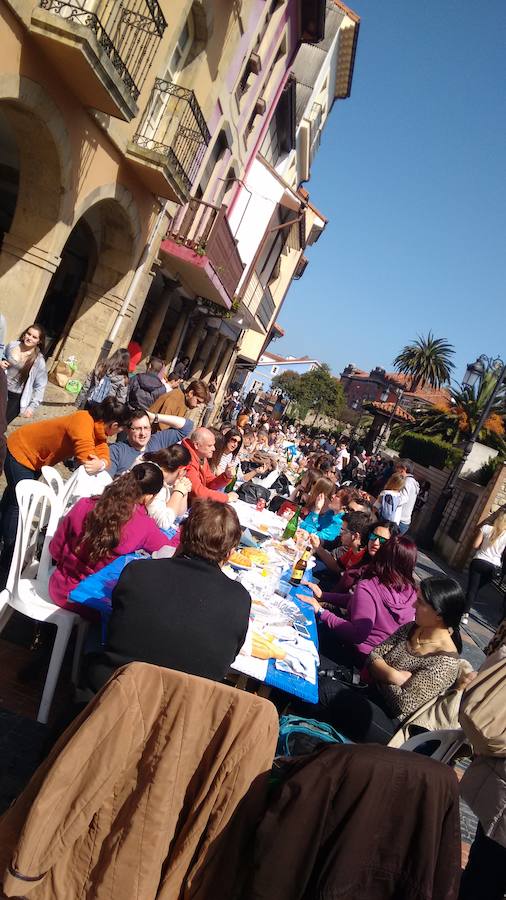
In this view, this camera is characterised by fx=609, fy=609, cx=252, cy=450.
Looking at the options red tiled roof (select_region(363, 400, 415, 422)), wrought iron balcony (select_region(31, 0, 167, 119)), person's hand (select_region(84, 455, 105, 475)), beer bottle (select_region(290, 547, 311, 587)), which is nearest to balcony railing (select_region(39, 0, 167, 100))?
wrought iron balcony (select_region(31, 0, 167, 119))

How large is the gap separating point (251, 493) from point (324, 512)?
1020 mm

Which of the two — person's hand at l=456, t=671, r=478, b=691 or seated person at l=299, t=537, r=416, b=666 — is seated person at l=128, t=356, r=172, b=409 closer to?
seated person at l=299, t=537, r=416, b=666

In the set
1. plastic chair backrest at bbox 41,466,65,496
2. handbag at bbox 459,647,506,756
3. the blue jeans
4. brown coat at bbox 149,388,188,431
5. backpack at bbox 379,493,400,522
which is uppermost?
brown coat at bbox 149,388,188,431

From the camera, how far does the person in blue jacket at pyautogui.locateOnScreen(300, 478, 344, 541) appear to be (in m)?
7.43

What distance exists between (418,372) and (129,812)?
69.4 meters

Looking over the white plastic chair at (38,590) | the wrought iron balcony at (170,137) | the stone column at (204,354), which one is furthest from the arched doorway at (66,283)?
the stone column at (204,354)

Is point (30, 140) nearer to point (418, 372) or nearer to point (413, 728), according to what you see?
point (413, 728)

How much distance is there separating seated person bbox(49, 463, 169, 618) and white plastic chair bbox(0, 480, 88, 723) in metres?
0.09

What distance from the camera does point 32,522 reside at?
13.2 feet

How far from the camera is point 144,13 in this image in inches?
343

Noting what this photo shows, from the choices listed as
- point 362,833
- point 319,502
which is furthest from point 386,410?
point 362,833

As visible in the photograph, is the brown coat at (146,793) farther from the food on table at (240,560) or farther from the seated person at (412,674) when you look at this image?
the food on table at (240,560)

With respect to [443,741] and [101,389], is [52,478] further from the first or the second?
[101,389]

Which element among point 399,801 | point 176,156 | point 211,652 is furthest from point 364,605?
point 176,156
